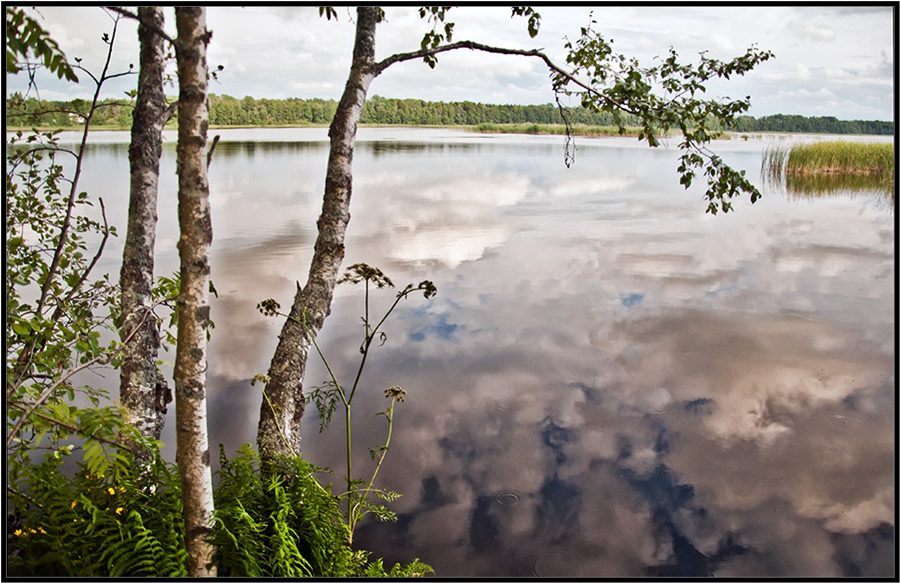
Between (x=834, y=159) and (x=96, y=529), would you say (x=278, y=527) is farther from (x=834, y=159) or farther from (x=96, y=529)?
(x=834, y=159)

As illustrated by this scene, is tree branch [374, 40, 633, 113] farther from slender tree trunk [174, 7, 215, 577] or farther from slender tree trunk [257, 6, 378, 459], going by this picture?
slender tree trunk [174, 7, 215, 577]

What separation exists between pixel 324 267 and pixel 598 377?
2858 millimetres

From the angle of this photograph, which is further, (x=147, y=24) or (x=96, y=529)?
(x=96, y=529)

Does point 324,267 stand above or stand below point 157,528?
above

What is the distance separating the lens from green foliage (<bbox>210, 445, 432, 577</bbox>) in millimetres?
2576

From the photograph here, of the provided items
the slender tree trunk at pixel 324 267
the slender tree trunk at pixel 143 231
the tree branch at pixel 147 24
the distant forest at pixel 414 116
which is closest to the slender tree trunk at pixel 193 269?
the tree branch at pixel 147 24

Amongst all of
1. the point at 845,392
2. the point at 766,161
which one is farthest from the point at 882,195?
the point at 845,392

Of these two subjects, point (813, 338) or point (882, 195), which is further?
point (882, 195)

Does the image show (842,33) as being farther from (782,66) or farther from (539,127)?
(539,127)

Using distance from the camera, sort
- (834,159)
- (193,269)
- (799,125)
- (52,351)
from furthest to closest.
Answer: (834,159) → (799,125) → (52,351) → (193,269)

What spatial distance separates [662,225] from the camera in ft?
34.1

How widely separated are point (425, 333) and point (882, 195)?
1019cm

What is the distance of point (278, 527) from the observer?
8.71 ft

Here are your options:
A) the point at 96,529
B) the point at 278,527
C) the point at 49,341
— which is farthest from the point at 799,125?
the point at 96,529
